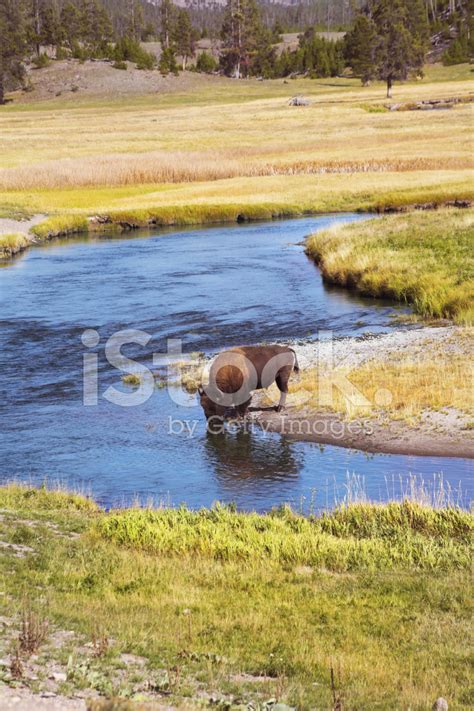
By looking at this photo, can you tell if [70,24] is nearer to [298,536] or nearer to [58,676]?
[298,536]

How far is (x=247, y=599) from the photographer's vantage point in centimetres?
989

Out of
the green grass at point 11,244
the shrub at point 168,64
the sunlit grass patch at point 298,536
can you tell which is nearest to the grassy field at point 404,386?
the sunlit grass patch at point 298,536

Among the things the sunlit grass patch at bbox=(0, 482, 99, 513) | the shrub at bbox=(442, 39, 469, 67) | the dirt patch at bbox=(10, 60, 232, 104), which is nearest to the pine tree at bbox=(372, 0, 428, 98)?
the shrub at bbox=(442, 39, 469, 67)

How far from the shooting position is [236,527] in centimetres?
1242

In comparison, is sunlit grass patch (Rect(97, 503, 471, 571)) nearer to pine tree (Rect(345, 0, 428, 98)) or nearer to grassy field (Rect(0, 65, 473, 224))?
grassy field (Rect(0, 65, 473, 224))

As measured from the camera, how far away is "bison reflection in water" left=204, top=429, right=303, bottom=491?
52.7 feet

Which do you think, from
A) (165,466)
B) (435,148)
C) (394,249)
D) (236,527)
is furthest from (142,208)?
(236,527)

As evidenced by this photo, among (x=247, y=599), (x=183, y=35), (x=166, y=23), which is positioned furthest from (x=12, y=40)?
(x=247, y=599)

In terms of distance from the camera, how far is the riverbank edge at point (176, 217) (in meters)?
46.2

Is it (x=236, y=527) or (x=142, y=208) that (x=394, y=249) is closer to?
(x=142, y=208)

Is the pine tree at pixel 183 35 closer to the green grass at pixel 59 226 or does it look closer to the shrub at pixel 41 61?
the shrub at pixel 41 61

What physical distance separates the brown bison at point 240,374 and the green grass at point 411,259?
26.6 feet

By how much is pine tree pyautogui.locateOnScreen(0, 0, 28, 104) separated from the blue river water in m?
111

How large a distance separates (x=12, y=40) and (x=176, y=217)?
116m
